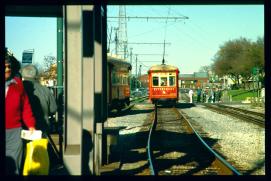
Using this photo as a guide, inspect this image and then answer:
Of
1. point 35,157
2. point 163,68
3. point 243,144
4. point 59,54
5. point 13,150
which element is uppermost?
point 163,68

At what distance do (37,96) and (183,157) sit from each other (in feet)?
19.4

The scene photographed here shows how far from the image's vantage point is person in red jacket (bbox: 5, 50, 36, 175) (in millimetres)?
5234

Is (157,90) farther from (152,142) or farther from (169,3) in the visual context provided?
(169,3)

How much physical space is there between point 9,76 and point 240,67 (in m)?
70.8

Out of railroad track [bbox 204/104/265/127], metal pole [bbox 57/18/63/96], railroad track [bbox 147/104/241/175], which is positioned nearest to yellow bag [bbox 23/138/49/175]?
railroad track [bbox 147/104/241/175]

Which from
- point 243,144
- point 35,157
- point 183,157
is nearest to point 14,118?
point 35,157

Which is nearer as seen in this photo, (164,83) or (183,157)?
(183,157)

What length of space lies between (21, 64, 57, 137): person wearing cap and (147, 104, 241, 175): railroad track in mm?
3009

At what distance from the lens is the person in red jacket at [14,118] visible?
5.23 m

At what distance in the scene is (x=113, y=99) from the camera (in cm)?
2402

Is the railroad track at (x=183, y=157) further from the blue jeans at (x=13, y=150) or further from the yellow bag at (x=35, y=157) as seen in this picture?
the blue jeans at (x=13, y=150)

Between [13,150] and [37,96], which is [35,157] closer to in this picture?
[13,150]

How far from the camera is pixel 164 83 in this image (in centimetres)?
3409

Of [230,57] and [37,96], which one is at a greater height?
[230,57]
